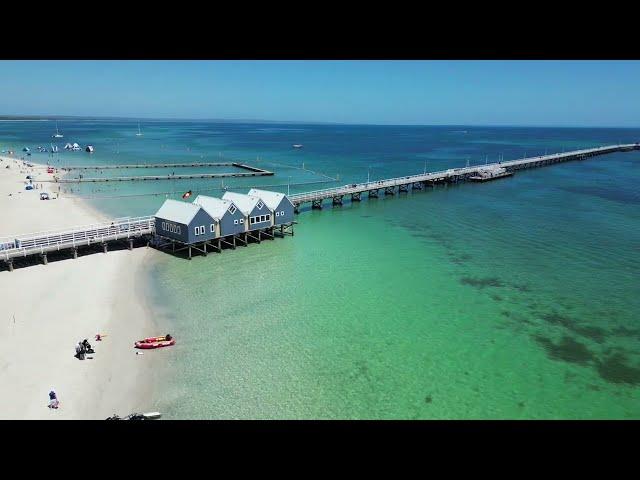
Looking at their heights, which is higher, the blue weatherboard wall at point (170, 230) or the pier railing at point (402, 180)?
the pier railing at point (402, 180)

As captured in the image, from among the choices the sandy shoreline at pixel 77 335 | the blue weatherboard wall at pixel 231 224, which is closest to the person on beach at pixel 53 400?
the sandy shoreline at pixel 77 335

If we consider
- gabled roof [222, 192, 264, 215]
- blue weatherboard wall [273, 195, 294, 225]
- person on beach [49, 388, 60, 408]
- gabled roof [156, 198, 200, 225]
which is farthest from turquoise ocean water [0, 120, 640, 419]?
person on beach [49, 388, 60, 408]

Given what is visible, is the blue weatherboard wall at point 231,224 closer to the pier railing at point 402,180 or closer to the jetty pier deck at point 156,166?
the pier railing at point 402,180

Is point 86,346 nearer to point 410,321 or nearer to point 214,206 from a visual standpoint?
point 410,321

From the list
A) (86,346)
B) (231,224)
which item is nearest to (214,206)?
(231,224)

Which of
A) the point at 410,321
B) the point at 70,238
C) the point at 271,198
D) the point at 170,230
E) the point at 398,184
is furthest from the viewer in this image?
the point at 398,184
